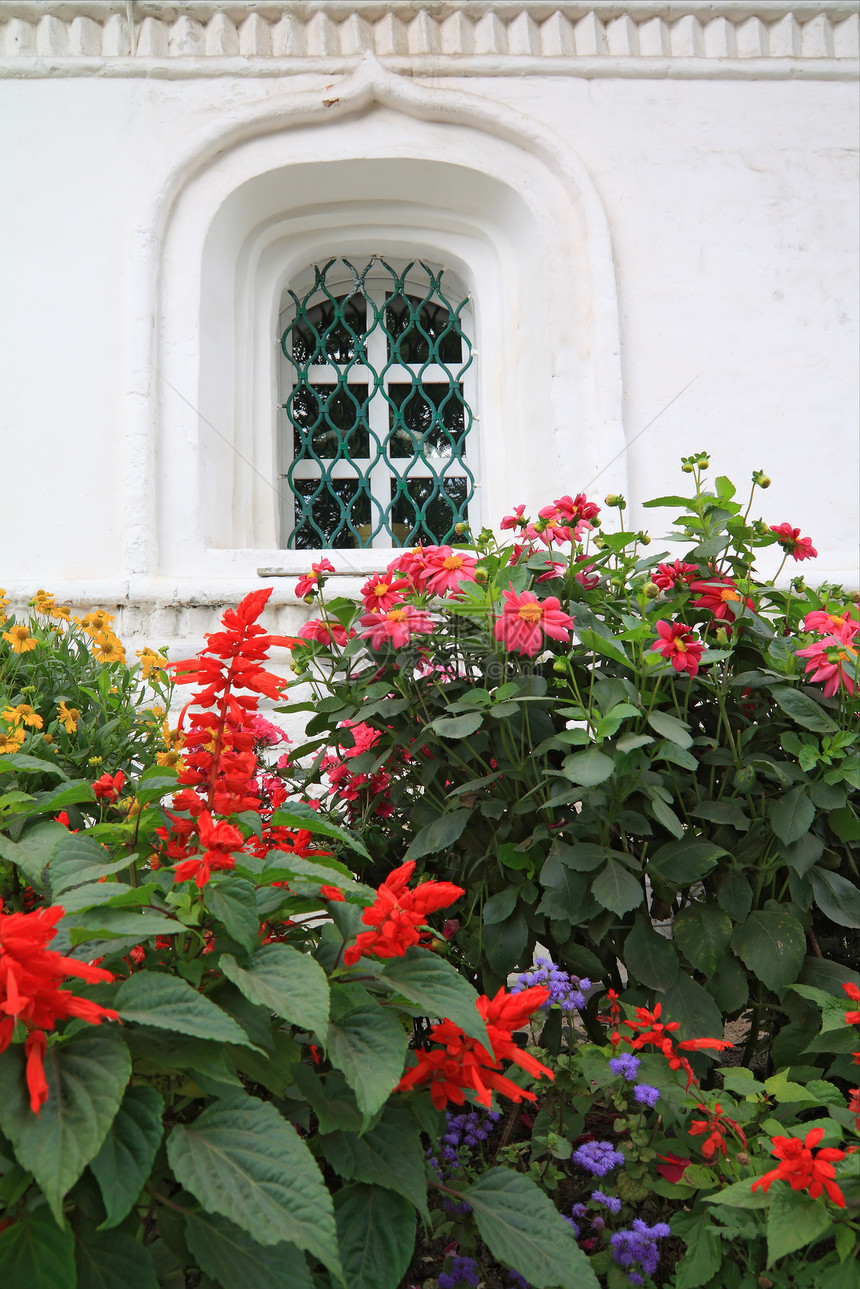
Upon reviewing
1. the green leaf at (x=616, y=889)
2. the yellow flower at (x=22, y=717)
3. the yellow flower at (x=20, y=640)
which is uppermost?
the yellow flower at (x=20, y=640)

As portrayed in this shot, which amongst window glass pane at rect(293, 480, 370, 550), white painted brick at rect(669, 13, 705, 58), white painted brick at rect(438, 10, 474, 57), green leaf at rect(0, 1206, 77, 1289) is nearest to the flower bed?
green leaf at rect(0, 1206, 77, 1289)

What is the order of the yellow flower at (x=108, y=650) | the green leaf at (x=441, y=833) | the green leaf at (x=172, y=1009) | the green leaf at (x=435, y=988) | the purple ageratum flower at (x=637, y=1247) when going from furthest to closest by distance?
the yellow flower at (x=108, y=650) → the green leaf at (x=441, y=833) → the purple ageratum flower at (x=637, y=1247) → the green leaf at (x=435, y=988) → the green leaf at (x=172, y=1009)

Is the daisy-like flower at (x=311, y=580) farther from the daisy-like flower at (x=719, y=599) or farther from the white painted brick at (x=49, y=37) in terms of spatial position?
the white painted brick at (x=49, y=37)

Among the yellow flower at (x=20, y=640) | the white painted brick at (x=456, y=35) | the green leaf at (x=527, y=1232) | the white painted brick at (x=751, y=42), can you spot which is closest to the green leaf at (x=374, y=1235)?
the green leaf at (x=527, y=1232)

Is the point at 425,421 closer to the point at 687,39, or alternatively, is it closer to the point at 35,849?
the point at 687,39

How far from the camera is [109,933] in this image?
0.91m

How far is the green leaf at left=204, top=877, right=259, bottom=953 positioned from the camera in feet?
3.09

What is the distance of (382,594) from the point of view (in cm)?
167

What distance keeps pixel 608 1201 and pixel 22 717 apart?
62.1 inches

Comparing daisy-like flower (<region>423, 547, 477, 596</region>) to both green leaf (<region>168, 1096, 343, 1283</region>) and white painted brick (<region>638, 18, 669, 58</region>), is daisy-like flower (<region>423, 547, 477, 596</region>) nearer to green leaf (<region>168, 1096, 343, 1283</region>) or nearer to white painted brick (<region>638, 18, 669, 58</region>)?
green leaf (<region>168, 1096, 343, 1283</region>)

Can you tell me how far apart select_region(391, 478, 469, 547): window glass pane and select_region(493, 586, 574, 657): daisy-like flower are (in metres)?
2.66

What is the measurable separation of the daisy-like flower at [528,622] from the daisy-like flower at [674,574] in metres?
0.32

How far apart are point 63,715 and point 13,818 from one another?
30.5 inches

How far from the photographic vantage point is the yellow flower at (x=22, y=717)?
201 cm
